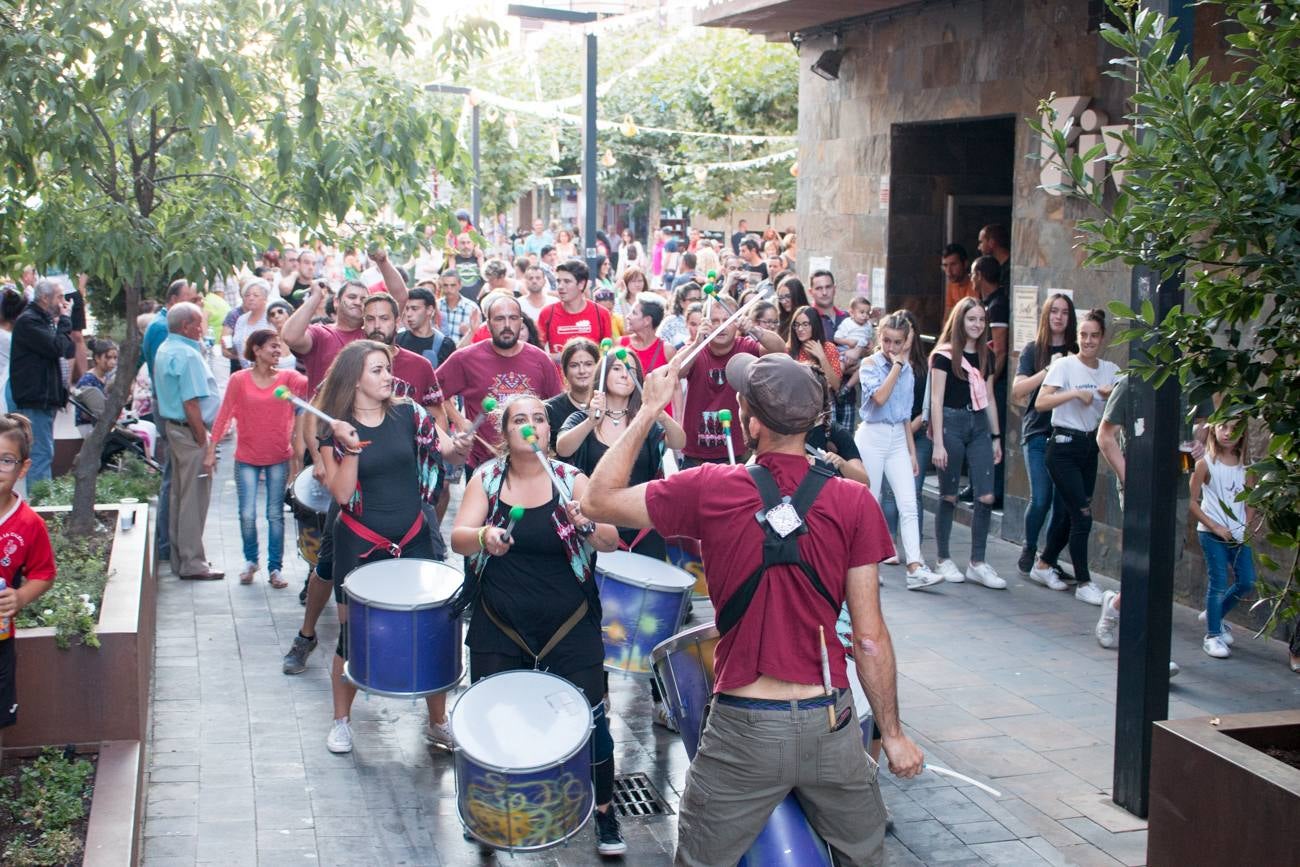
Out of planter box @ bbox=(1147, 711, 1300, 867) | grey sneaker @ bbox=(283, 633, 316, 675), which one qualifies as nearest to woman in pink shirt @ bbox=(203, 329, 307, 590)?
grey sneaker @ bbox=(283, 633, 316, 675)

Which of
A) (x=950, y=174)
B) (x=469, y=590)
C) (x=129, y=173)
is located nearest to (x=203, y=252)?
(x=129, y=173)

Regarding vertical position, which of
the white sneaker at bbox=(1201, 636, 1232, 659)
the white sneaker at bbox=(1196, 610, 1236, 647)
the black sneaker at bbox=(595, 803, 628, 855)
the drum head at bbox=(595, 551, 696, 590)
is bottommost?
the black sneaker at bbox=(595, 803, 628, 855)

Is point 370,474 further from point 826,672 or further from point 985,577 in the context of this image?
point 985,577

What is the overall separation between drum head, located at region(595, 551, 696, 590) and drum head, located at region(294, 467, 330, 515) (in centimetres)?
194

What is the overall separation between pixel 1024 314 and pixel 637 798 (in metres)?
5.80

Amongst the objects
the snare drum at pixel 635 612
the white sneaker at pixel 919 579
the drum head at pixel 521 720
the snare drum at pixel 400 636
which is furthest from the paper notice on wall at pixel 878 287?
the drum head at pixel 521 720

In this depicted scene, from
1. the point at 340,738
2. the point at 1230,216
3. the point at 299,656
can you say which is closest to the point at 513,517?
the point at 340,738

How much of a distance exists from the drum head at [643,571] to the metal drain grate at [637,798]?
0.91 meters

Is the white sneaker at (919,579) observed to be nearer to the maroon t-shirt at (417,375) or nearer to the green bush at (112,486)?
the maroon t-shirt at (417,375)

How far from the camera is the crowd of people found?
3.75m

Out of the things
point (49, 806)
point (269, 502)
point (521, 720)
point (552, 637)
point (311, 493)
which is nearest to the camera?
point (521, 720)

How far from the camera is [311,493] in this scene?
729 centimetres

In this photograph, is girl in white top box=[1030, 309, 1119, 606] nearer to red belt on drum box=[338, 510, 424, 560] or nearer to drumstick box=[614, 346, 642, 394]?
drumstick box=[614, 346, 642, 394]

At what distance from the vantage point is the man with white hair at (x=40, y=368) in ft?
35.3
